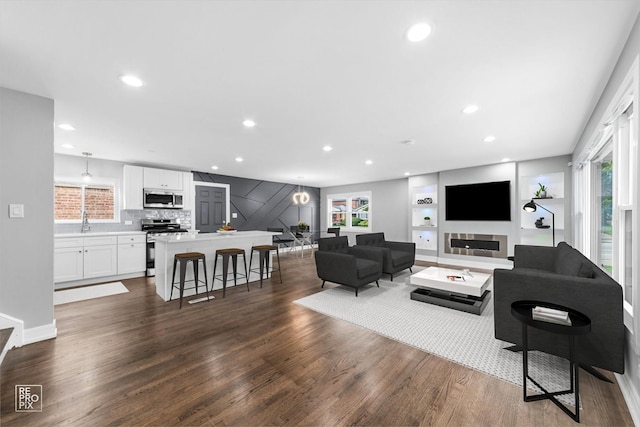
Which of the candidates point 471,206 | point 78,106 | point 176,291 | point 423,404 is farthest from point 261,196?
A: point 423,404

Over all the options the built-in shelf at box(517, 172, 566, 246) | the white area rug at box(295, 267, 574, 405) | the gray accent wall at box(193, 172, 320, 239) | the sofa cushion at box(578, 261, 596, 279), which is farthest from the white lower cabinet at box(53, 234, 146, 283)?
the built-in shelf at box(517, 172, 566, 246)

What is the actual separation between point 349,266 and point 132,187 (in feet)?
16.0

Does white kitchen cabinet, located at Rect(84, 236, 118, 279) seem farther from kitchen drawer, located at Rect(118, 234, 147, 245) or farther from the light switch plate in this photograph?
the light switch plate

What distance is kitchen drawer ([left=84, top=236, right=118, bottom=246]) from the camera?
455 centimetres

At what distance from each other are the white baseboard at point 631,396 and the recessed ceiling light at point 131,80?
4325mm

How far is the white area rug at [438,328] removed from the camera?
2.03 m

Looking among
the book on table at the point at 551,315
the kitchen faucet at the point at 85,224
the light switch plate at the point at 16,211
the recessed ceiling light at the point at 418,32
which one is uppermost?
the recessed ceiling light at the point at 418,32

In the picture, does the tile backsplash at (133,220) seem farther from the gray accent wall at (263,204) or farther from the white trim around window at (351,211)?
the white trim around window at (351,211)

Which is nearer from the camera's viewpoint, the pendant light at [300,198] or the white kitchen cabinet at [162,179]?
the white kitchen cabinet at [162,179]

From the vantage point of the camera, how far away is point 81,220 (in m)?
4.98

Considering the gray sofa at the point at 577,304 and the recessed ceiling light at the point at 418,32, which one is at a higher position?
the recessed ceiling light at the point at 418,32

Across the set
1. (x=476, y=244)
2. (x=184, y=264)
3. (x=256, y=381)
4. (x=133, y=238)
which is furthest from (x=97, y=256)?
(x=476, y=244)

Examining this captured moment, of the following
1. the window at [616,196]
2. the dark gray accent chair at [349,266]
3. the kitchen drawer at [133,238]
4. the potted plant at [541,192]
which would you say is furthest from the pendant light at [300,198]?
the window at [616,196]

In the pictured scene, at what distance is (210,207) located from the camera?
693cm
